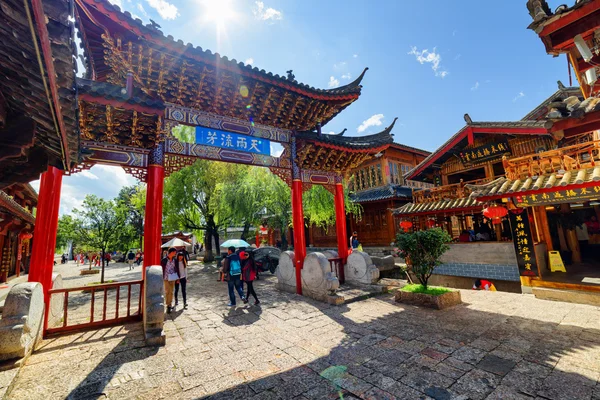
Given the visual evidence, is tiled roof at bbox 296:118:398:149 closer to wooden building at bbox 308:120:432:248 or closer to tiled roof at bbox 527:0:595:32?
tiled roof at bbox 527:0:595:32

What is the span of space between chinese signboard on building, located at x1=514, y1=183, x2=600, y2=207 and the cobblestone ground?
2538 millimetres

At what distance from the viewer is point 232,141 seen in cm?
691

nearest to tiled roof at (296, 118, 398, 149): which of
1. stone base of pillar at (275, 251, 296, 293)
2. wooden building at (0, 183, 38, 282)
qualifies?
stone base of pillar at (275, 251, 296, 293)

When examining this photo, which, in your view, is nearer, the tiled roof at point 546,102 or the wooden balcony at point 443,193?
the tiled roof at point 546,102

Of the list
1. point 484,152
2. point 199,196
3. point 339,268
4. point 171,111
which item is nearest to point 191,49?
point 171,111

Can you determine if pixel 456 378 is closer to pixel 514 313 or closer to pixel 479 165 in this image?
pixel 514 313

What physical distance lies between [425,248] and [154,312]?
5.97 metres

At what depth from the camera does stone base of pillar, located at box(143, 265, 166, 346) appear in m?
4.10

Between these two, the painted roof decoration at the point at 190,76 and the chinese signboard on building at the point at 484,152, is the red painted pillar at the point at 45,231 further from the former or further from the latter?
the chinese signboard on building at the point at 484,152

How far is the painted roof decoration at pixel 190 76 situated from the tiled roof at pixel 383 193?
9510 millimetres

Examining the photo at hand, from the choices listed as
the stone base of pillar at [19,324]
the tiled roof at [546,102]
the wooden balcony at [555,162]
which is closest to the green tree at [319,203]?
the wooden balcony at [555,162]

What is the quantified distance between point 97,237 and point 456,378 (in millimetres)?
14888

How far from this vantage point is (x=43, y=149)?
2914mm

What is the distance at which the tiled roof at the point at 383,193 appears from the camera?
53.5 feet
